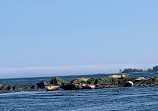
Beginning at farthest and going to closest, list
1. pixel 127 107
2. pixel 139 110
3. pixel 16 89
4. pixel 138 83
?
pixel 16 89 < pixel 138 83 < pixel 127 107 < pixel 139 110

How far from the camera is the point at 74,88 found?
103m

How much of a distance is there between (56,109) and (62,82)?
63.5m

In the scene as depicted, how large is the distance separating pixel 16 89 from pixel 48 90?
1869 centimetres

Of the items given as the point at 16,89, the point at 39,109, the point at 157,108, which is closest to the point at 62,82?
the point at 16,89

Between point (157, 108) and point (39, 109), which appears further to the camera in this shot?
point (39, 109)

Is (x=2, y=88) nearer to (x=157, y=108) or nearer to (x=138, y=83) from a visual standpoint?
(x=138, y=83)

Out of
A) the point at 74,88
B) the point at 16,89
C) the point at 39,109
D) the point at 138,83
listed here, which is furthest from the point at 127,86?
the point at 39,109

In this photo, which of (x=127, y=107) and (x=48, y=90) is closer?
(x=127, y=107)

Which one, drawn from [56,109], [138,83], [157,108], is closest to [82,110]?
[56,109]

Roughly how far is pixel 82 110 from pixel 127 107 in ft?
20.2

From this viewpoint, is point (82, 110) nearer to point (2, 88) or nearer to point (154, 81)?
point (154, 81)

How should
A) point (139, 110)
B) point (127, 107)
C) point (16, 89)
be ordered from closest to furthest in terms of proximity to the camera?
point (139, 110) → point (127, 107) → point (16, 89)

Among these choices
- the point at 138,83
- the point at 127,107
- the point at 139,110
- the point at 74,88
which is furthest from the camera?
the point at 138,83

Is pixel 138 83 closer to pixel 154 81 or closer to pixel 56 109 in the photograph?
pixel 154 81
